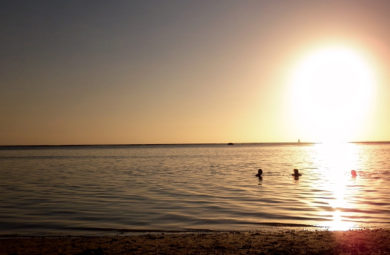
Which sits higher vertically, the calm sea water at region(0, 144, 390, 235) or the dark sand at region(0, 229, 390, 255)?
the dark sand at region(0, 229, 390, 255)

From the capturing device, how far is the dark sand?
1185 cm

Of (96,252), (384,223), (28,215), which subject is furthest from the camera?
(28,215)

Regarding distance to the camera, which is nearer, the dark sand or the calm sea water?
the dark sand

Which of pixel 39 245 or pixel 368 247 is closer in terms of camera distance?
pixel 368 247

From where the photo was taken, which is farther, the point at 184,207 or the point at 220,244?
the point at 184,207

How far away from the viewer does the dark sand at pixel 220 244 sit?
11.9 m

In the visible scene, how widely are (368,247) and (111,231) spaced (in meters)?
10.5

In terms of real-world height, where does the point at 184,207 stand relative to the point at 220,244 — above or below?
below

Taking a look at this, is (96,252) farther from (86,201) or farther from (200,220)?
(86,201)

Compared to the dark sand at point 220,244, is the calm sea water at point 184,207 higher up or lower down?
lower down

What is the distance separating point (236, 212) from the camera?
2102cm

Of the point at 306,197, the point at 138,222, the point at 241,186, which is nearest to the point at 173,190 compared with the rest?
the point at 241,186

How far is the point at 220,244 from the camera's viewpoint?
12.7 meters

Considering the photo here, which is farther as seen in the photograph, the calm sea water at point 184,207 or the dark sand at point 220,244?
the calm sea water at point 184,207
